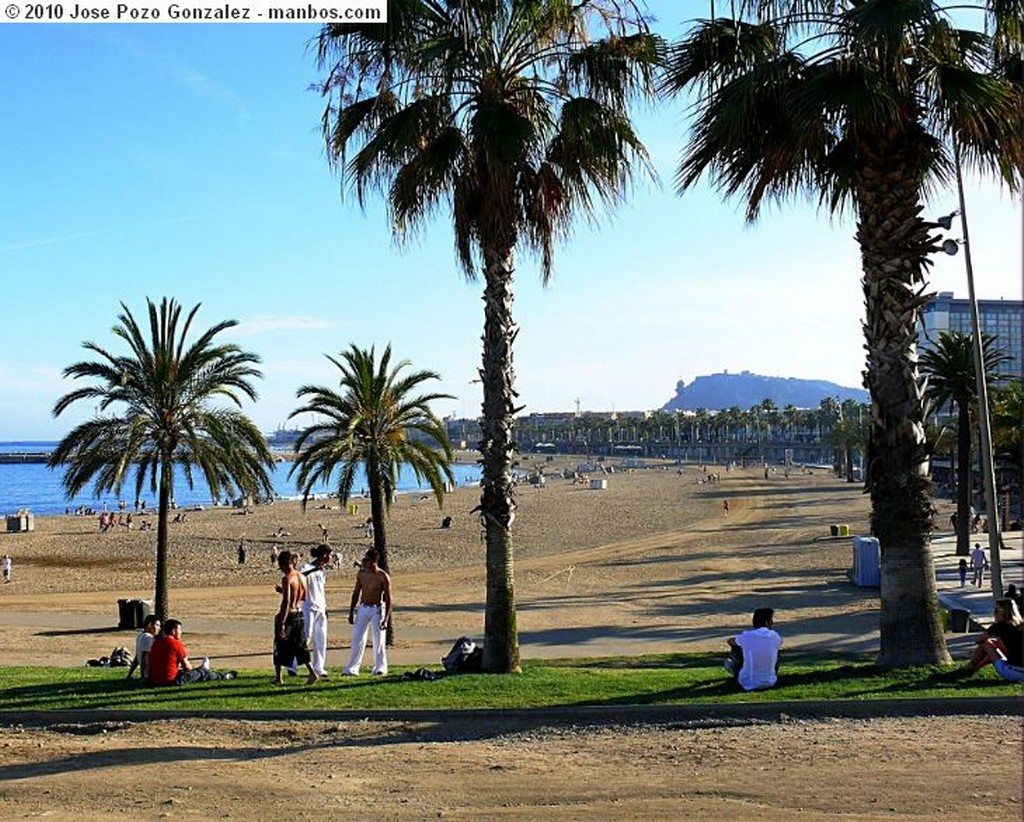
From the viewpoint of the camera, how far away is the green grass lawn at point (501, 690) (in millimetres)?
9062

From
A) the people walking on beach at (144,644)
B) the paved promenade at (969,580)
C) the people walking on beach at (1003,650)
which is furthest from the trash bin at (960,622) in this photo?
the people walking on beach at (144,644)

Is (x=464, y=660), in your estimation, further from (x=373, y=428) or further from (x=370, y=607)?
(x=373, y=428)

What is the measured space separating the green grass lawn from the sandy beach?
51 cm

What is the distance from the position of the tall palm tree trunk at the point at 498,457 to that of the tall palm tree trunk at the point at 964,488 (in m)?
24.1

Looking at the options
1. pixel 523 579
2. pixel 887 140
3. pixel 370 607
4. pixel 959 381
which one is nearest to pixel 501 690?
pixel 370 607

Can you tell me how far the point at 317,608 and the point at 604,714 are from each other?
12.5 ft

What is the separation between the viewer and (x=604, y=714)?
8688 millimetres

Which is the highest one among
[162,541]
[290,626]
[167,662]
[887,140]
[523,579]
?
[887,140]

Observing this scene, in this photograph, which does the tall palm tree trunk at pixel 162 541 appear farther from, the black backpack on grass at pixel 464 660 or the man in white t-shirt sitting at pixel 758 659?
the man in white t-shirt sitting at pixel 758 659

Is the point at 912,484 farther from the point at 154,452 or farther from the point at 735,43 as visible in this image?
the point at 154,452

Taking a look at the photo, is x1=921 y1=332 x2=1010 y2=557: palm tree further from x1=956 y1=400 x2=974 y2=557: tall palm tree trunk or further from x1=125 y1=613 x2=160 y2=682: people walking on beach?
x1=125 y1=613 x2=160 y2=682: people walking on beach

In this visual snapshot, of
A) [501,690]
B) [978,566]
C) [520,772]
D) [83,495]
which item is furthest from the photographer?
[83,495]

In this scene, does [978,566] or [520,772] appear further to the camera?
[978,566]

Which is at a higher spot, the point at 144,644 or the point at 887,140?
the point at 887,140
